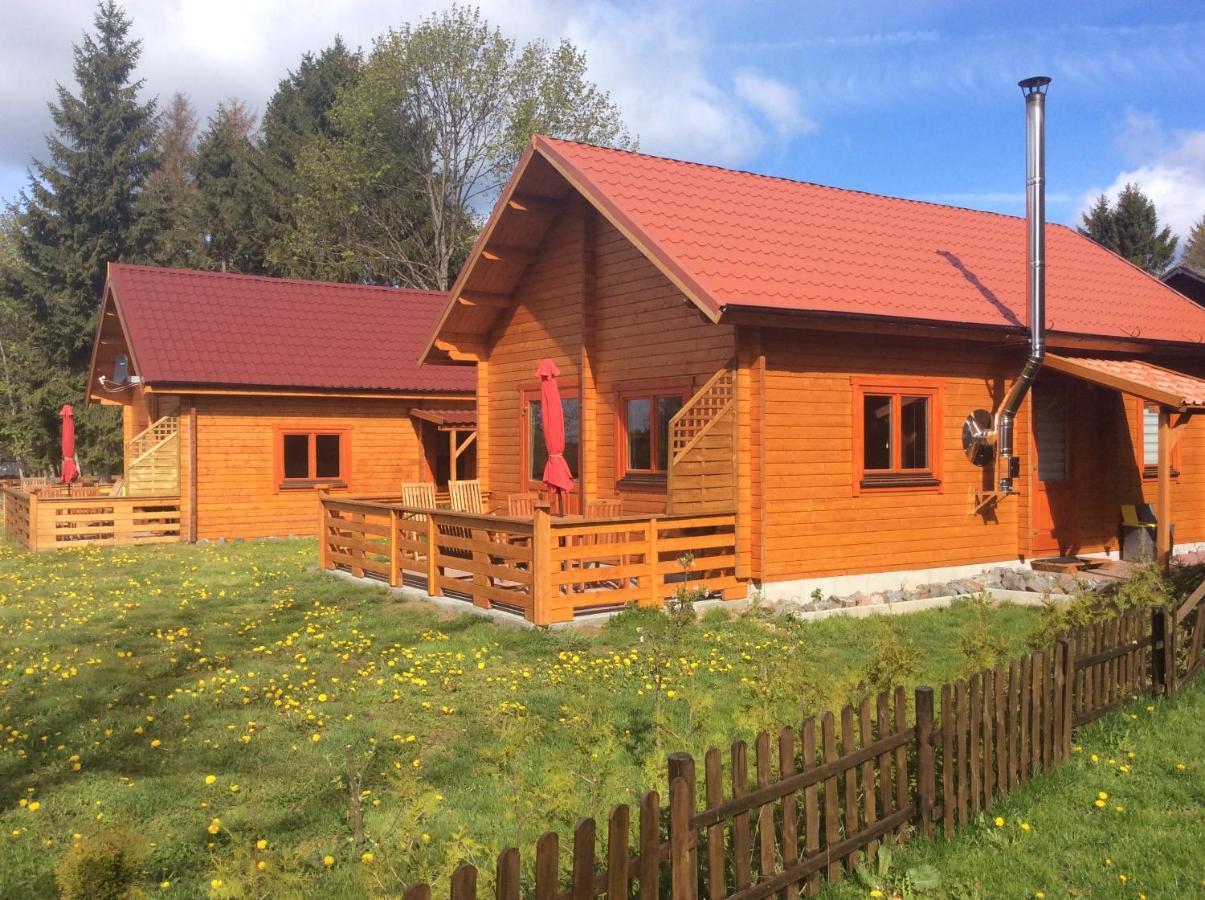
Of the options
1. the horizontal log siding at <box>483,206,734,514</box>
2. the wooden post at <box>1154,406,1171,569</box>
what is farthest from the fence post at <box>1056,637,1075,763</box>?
the wooden post at <box>1154,406,1171,569</box>

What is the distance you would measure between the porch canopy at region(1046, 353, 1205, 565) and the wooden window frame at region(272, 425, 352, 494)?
15.0 meters

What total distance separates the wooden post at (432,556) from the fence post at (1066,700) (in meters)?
8.23

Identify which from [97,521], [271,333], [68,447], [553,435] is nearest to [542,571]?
[553,435]

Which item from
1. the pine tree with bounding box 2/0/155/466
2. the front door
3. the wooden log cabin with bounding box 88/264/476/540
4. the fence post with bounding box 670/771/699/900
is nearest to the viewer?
the fence post with bounding box 670/771/699/900

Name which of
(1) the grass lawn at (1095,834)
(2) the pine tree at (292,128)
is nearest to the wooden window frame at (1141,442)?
(1) the grass lawn at (1095,834)

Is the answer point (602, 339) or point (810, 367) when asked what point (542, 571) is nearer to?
point (810, 367)

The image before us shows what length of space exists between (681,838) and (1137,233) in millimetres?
47576

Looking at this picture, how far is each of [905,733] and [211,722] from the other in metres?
5.19

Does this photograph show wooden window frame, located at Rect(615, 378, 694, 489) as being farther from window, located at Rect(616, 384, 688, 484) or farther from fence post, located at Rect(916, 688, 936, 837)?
fence post, located at Rect(916, 688, 936, 837)

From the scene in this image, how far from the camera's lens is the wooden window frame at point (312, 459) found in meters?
22.4

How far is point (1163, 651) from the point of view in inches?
291

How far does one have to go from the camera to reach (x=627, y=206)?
13.0 metres

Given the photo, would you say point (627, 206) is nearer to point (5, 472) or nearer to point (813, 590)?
point (813, 590)

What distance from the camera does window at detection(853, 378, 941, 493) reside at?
13055 millimetres
